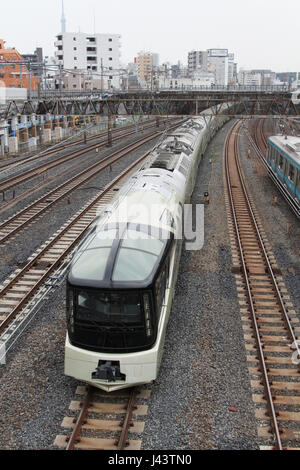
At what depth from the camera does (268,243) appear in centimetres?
1684

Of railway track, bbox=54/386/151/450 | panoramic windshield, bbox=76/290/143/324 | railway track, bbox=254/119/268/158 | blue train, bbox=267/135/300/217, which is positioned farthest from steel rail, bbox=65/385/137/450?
railway track, bbox=254/119/268/158

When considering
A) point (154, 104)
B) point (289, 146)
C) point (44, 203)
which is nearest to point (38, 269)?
point (44, 203)

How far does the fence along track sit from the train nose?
341 centimetres

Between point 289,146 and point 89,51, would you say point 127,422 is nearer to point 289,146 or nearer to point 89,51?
point 289,146

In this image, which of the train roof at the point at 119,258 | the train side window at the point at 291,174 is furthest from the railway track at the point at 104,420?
the train side window at the point at 291,174

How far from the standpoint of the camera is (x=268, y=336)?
34.8ft

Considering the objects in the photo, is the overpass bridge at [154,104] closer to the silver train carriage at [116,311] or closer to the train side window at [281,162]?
the train side window at [281,162]

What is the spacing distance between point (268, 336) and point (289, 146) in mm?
14902

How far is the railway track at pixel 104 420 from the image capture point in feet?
24.1

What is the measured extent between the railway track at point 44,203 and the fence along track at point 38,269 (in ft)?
5.66

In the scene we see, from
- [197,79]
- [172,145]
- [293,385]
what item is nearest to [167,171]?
[172,145]

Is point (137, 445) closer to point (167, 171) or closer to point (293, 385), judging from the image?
point (293, 385)

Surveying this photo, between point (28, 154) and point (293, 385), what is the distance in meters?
33.1

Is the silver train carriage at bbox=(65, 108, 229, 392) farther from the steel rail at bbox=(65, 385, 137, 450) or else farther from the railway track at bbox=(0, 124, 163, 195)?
the railway track at bbox=(0, 124, 163, 195)
